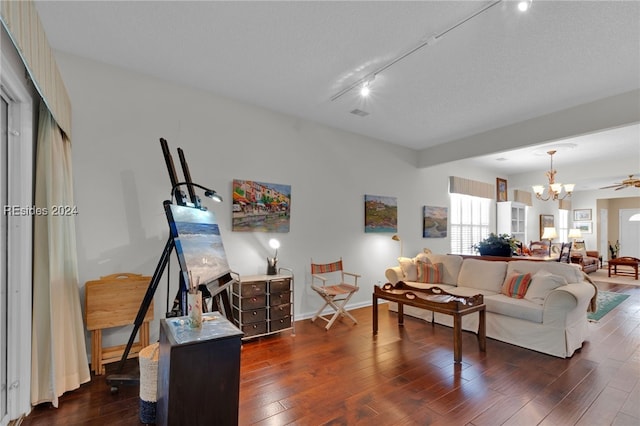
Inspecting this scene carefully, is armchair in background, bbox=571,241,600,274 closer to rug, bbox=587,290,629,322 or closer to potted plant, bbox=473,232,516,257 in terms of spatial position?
rug, bbox=587,290,629,322

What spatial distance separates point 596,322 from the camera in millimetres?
4418

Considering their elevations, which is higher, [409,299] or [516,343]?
[409,299]

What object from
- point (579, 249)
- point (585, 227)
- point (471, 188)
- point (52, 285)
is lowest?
point (579, 249)

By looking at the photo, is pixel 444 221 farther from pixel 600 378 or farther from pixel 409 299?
pixel 600 378

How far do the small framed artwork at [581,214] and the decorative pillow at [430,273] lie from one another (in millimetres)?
9891

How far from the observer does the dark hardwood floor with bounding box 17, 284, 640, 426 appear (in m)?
2.19

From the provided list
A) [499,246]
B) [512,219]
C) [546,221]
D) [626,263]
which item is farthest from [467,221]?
[626,263]

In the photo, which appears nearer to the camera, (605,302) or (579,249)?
(605,302)

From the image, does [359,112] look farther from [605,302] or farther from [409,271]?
[605,302]

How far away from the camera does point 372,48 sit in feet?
9.27

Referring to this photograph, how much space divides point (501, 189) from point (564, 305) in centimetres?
568

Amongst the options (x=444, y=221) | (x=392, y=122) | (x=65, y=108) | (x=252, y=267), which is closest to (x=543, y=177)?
(x=444, y=221)

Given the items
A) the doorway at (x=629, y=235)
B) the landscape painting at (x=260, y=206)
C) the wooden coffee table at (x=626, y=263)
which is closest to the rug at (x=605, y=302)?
the wooden coffee table at (x=626, y=263)

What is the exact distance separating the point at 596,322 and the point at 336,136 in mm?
4680
